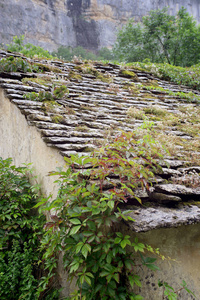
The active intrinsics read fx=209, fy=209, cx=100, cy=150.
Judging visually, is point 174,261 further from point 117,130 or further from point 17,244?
point 17,244

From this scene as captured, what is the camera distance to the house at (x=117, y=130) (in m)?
2.02

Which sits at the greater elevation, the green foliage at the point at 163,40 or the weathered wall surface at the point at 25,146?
the green foliage at the point at 163,40

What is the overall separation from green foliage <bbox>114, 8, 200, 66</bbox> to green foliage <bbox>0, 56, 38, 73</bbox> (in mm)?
14693

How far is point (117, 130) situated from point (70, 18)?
36424 mm

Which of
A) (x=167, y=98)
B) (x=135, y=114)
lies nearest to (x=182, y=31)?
(x=167, y=98)

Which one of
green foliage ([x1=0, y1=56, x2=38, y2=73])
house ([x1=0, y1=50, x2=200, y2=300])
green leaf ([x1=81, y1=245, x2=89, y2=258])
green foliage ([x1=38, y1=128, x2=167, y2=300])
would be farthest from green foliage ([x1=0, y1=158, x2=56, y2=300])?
green foliage ([x1=0, y1=56, x2=38, y2=73])

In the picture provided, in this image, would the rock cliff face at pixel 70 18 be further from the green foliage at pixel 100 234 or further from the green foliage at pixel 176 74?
the green foliage at pixel 100 234

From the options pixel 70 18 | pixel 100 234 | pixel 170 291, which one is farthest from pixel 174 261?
pixel 70 18

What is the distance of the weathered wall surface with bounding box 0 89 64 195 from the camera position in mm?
2922

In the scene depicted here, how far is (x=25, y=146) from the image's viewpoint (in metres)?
3.66

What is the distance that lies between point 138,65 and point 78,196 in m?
7.79

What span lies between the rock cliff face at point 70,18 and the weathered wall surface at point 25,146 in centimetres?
2874

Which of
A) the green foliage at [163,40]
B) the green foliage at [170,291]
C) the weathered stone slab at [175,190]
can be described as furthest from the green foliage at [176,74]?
the green foliage at [163,40]

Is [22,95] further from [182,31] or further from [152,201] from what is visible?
[182,31]
